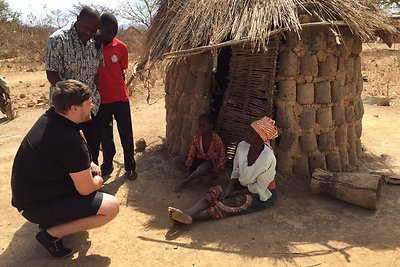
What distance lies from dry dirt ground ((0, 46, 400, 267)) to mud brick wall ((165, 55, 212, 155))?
425 millimetres

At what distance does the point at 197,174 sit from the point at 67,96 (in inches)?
77.2

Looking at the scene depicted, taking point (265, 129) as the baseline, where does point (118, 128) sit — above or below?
below

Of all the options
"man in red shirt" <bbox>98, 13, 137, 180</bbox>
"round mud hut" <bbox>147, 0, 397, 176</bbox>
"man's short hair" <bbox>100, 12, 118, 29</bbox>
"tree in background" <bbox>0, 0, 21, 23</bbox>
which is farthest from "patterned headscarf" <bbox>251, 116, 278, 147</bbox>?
"tree in background" <bbox>0, 0, 21, 23</bbox>

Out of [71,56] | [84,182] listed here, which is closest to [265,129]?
[84,182]

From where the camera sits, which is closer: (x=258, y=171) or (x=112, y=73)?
(x=258, y=171)

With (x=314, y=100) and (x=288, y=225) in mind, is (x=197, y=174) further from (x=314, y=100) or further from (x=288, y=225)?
(x=314, y=100)

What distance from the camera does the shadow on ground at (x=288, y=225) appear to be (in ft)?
10.8

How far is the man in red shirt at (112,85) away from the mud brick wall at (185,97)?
Result: 0.71 metres

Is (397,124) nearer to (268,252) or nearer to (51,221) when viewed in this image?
(268,252)

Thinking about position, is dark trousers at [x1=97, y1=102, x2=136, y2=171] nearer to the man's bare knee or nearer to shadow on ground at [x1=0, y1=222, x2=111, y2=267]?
shadow on ground at [x1=0, y1=222, x2=111, y2=267]

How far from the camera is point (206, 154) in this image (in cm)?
446

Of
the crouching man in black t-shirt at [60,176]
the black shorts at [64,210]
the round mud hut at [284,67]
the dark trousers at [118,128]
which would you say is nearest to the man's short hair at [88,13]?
the round mud hut at [284,67]

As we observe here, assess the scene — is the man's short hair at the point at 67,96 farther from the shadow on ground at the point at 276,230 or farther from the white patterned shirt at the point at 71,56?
the shadow on ground at the point at 276,230

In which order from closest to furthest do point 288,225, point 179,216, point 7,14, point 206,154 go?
1. point 179,216
2. point 288,225
3. point 206,154
4. point 7,14
